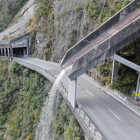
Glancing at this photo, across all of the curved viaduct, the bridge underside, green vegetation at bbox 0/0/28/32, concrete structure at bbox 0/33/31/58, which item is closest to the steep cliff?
concrete structure at bbox 0/33/31/58

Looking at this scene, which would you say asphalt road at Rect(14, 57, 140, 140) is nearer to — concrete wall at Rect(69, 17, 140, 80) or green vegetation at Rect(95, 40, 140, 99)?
green vegetation at Rect(95, 40, 140, 99)

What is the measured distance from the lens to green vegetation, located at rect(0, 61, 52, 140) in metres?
17.5

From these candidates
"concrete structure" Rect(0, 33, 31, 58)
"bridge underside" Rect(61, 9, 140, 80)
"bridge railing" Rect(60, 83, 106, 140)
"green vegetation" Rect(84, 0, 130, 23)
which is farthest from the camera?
A: "concrete structure" Rect(0, 33, 31, 58)

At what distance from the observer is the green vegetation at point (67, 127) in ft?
30.3

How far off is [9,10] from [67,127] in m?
61.3

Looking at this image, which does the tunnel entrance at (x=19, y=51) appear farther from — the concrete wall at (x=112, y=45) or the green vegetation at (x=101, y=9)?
the concrete wall at (x=112, y=45)

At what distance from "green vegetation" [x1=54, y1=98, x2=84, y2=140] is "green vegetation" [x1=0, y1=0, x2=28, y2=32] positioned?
181 feet

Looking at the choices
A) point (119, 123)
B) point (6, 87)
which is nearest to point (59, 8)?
point (6, 87)

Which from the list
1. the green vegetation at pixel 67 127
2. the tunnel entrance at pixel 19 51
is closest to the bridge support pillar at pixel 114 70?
the green vegetation at pixel 67 127

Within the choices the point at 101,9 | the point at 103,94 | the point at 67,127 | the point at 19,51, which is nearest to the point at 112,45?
the point at 103,94

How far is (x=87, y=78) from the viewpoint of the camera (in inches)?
664

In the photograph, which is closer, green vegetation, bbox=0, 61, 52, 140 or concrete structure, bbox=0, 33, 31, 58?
green vegetation, bbox=0, 61, 52, 140

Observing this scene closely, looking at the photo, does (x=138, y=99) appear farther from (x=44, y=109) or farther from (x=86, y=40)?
(x=44, y=109)

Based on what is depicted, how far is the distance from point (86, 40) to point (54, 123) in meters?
8.94
